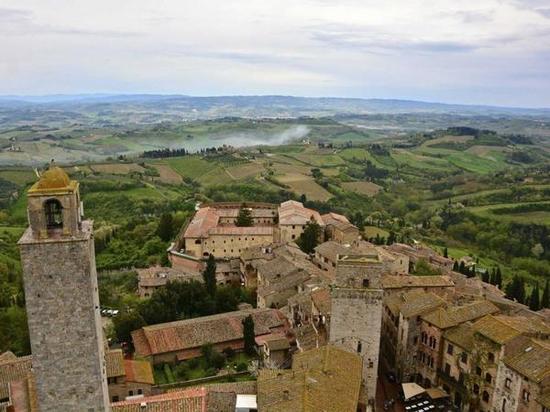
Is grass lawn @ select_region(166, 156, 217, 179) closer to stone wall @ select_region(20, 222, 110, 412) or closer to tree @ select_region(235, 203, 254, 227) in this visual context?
tree @ select_region(235, 203, 254, 227)

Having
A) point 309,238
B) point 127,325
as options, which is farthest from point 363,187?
point 127,325

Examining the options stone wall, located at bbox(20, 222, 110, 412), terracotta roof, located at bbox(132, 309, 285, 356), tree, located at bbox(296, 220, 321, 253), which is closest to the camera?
stone wall, located at bbox(20, 222, 110, 412)

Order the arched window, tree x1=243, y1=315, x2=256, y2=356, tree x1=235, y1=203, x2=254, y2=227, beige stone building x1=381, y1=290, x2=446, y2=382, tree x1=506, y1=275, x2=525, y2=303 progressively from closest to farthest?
the arched window < beige stone building x1=381, y1=290, x2=446, y2=382 < tree x1=243, y1=315, x2=256, y2=356 < tree x1=506, y1=275, x2=525, y2=303 < tree x1=235, y1=203, x2=254, y2=227

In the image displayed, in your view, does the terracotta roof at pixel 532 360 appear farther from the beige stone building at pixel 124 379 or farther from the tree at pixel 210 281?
the tree at pixel 210 281

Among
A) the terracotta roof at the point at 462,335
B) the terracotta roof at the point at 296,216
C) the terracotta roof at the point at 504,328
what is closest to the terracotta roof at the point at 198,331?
the terracotta roof at the point at 462,335

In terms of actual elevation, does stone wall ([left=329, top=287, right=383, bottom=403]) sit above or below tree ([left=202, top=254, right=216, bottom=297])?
above

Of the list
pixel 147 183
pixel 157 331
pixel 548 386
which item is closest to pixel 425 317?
pixel 548 386

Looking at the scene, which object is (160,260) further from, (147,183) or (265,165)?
(265,165)

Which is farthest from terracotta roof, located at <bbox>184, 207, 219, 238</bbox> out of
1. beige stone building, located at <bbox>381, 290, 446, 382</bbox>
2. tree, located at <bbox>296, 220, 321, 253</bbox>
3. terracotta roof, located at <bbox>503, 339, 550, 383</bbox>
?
terracotta roof, located at <bbox>503, 339, 550, 383</bbox>
